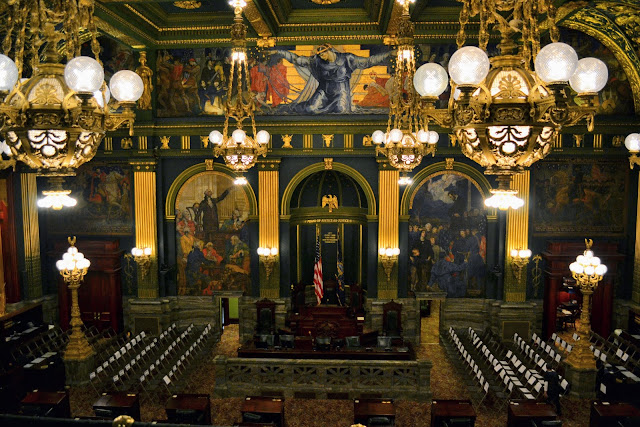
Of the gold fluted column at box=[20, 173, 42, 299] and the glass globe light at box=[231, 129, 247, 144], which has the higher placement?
the glass globe light at box=[231, 129, 247, 144]

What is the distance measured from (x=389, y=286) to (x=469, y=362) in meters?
4.18

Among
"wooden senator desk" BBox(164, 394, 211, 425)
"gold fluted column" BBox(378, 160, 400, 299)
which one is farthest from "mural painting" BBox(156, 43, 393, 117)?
"wooden senator desk" BBox(164, 394, 211, 425)

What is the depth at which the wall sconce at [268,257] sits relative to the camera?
1703 cm

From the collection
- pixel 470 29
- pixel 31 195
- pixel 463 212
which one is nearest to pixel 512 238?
pixel 463 212

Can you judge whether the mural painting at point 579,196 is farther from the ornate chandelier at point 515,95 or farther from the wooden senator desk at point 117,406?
the wooden senator desk at point 117,406

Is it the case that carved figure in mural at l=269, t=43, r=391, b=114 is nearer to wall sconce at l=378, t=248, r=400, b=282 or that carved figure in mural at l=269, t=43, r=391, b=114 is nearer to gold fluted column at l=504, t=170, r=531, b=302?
wall sconce at l=378, t=248, r=400, b=282

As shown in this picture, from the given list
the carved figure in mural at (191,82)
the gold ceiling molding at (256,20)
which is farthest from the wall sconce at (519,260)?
the carved figure in mural at (191,82)

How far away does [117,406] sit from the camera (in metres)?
10.3

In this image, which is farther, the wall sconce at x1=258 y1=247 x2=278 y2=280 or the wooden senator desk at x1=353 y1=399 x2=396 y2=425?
the wall sconce at x1=258 y1=247 x2=278 y2=280

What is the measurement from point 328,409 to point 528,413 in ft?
15.2

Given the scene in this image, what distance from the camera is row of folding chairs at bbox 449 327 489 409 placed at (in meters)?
12.0

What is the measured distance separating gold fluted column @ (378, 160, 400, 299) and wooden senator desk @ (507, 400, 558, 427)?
23.3ft

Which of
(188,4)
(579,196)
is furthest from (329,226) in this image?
(188,4)

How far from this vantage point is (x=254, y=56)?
54.2ft
